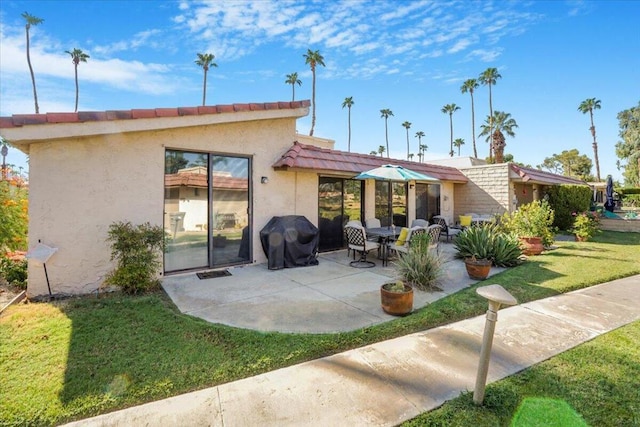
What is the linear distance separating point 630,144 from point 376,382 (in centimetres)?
6018

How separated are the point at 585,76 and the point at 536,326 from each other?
15.8 metres

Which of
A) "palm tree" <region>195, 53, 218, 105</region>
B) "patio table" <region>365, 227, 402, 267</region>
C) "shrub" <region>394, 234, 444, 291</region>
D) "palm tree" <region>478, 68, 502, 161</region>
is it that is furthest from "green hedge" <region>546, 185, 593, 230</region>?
"palm tree" <region>195, 53, 218, 105</region>

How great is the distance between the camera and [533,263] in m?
8.44

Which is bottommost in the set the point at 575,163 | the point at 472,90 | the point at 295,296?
the point at 295,296

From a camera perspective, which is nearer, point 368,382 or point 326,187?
point 368,382

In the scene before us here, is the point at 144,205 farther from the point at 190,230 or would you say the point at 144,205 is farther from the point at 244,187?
the point at 244,187

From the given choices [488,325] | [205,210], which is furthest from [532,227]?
[205,210]

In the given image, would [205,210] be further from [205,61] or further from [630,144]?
[630,144]

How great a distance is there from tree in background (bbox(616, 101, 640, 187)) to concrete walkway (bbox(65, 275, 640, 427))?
54.3 meters

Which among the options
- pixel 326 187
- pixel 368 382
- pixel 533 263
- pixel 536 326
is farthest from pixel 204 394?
pixel 533 263

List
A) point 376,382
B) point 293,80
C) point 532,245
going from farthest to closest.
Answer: point 293,80, point 532,245, point 376,382

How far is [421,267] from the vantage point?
20.4 feet

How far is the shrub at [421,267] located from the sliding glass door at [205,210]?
441 centimetres

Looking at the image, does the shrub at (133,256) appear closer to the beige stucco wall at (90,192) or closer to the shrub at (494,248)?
the beige stucco wall at (90,192)
